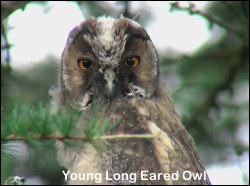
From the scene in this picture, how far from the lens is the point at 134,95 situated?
4.30 meters

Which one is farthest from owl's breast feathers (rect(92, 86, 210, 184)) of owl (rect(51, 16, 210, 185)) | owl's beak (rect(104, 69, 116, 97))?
owl's beak (rect(104, 69, 116, 97))

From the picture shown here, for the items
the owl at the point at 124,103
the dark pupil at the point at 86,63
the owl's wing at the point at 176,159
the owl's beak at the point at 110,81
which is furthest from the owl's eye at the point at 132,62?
the owl's wing at the point at 176,159

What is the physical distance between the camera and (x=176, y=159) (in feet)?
12.1

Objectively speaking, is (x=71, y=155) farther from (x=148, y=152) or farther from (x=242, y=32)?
(x=242, y=32)

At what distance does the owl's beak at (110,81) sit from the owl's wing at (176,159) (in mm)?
418

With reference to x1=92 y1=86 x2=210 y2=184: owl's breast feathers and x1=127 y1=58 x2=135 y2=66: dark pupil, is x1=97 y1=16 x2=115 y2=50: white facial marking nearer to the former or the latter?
x1=127 y1=58 x2=135 y2=66: dark pupil

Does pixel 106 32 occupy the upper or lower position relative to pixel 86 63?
upper

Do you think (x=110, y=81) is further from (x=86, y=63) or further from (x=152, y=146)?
(x=152, y=146)

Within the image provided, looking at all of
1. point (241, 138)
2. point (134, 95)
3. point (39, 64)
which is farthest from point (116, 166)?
point (39, 64)

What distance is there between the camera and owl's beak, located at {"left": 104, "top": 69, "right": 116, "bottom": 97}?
4.09 m

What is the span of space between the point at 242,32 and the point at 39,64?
11.0 ft

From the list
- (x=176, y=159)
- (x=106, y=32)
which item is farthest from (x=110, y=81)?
(x=176, y=159)

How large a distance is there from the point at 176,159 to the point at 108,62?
983mm

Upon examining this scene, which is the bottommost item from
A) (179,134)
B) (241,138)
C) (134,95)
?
(179,134)
